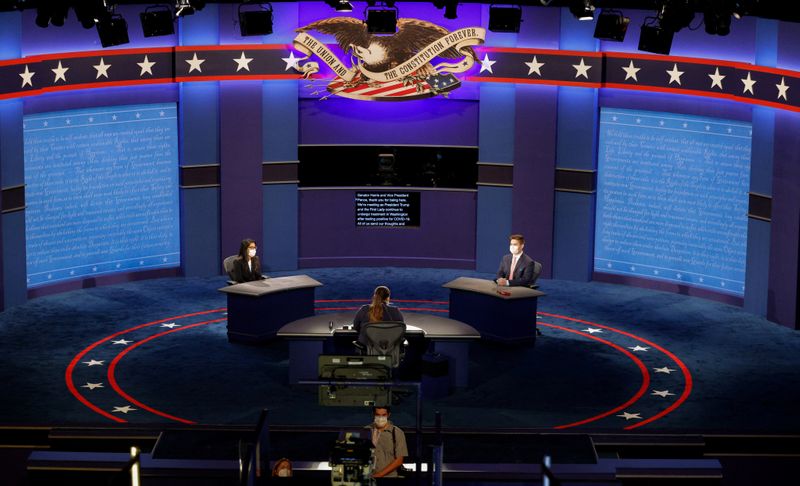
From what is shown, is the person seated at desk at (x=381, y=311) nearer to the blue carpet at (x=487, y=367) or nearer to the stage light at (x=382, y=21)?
the blue carpet at (x=487, y=367)

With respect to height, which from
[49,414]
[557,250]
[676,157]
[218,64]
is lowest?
[49,414]

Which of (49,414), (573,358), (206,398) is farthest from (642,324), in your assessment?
(49,414)

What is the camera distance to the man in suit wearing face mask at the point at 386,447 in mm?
10164

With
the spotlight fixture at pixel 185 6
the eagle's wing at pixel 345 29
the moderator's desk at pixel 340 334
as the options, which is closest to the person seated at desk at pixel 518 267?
the moderator's desk at pixel 340 334

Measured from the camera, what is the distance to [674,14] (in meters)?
15.4

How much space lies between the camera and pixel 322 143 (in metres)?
19.6

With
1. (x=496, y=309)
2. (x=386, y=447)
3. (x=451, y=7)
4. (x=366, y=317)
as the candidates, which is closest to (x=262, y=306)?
(x=366, y=317)

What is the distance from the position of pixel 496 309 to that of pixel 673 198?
4.30 meters

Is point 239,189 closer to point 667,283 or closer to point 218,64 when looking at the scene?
point 218,64

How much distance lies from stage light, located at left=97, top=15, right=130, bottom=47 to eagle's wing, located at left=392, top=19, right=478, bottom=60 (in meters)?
4.33

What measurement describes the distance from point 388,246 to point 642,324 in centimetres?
496

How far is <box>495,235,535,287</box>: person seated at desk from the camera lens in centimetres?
1582

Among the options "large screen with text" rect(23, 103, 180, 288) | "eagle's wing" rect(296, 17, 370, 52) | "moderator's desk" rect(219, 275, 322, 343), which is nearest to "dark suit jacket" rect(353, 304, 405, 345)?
"moderator's desk" rect(219, 275, 322, 343)

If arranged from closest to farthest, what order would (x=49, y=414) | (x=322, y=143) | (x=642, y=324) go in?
(x=49, y=414)
(x=642, y=324)
(x=322, y=143)
